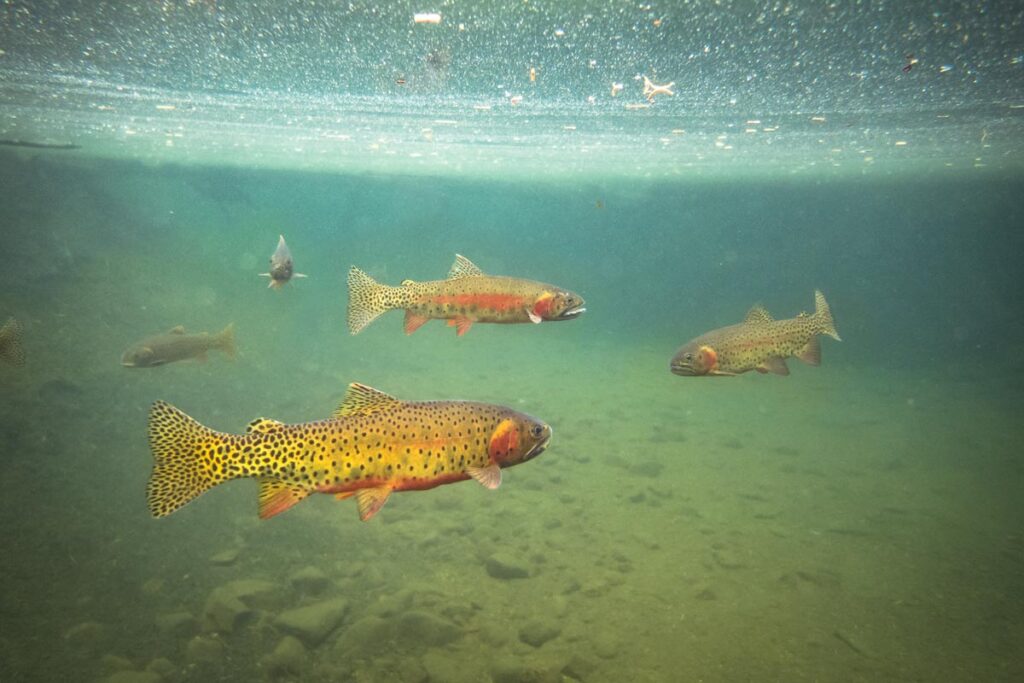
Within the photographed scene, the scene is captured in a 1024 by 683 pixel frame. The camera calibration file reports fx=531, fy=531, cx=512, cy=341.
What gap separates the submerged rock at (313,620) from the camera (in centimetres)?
652

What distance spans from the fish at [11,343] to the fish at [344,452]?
4667 millimetres

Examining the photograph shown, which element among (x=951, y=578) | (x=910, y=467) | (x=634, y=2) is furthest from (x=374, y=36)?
(x=910, y=467)

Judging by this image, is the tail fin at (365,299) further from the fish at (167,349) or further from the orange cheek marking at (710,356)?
the fish at (167,349)

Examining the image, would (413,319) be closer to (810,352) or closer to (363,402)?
(363,402)

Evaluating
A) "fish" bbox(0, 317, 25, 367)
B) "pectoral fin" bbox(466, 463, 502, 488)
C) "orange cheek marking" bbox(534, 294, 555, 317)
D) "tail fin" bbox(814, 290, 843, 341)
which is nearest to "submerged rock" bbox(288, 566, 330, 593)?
"fish" bbox(0, 317, 25, 367)

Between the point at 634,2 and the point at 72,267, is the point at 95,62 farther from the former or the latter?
the point at 634,2

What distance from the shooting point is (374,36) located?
11953mm

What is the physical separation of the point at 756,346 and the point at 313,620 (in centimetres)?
665

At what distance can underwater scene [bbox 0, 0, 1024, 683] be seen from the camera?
6.22 metres

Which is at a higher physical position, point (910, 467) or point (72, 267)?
point (72, 267)

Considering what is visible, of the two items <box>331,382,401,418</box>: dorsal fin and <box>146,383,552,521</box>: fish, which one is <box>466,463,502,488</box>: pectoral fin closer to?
<box>146,383,552,521</box>: fish

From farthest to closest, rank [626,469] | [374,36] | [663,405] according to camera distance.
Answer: [663,405]
[626,469]
[374,36]

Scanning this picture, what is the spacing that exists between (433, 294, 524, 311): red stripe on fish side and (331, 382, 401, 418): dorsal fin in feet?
6.76

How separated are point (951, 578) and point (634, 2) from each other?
35.8 feet
